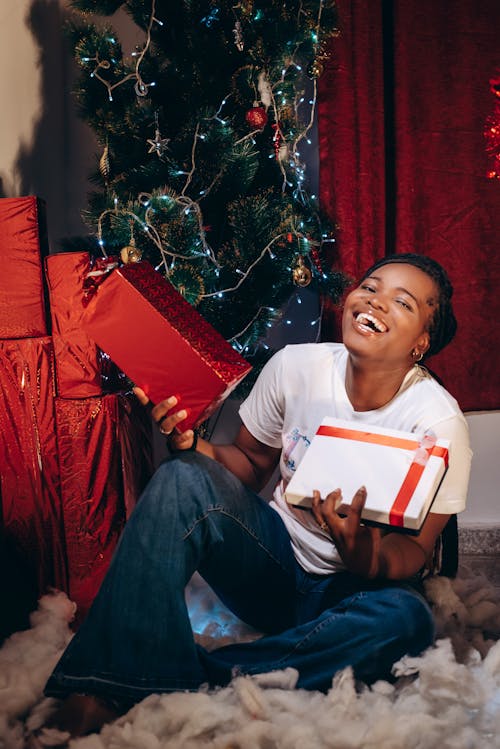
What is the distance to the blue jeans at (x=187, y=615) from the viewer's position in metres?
1.15

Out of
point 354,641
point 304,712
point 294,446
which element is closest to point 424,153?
point 294,446

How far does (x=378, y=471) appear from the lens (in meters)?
1.15

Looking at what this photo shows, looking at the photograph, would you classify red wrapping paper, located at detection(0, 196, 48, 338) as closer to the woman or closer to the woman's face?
the woman

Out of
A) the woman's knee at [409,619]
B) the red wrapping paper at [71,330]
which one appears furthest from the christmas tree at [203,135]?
the woman's knee at [409,619]

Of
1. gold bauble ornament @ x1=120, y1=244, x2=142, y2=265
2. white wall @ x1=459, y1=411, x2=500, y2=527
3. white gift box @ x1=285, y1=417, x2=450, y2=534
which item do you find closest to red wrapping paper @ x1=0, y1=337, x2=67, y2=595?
gold bauble ornament @ x1=120, y1=244, x2=142, y2=265

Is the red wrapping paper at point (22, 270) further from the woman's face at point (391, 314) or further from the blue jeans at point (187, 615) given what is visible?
the woman's face at point (391, 314)

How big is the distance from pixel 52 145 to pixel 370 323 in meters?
1.52

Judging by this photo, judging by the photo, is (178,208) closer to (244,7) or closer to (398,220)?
(244,7)

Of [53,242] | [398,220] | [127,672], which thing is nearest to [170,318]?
[127,672]

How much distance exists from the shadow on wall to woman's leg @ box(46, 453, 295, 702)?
1402 mm

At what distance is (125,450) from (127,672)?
0.61 meters

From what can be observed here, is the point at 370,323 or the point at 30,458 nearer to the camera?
the point at 370,323

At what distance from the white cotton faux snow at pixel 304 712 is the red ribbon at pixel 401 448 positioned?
33cm

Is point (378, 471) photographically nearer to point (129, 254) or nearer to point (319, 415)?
point (319, 415)
